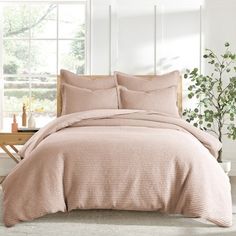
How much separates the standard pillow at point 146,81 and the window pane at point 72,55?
0.73 meters

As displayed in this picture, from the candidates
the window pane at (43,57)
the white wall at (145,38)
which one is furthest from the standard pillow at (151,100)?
the window pane at (43,57)

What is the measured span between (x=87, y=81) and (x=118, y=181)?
2.14 metres

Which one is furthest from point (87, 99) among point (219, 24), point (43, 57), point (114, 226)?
point (114, 226)

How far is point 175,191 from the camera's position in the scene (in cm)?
405

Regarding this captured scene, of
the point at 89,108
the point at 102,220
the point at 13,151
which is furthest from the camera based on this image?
the point at 13,151

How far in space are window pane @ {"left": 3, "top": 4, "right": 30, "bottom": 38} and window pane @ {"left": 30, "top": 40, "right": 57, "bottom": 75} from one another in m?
0.22

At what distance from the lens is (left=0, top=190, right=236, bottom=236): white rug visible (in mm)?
3822

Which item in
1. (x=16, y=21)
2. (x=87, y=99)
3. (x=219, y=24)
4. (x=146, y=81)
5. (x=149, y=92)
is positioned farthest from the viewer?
(x=16, y=21)

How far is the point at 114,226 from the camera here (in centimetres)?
400

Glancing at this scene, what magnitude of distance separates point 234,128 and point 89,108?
151cm

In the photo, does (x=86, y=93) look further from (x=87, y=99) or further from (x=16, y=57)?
(x=16, y=57)

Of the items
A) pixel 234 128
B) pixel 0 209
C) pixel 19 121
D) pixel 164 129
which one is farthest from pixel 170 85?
pixel 0 209

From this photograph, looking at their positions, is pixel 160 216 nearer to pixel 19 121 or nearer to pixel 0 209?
pixel 0 209

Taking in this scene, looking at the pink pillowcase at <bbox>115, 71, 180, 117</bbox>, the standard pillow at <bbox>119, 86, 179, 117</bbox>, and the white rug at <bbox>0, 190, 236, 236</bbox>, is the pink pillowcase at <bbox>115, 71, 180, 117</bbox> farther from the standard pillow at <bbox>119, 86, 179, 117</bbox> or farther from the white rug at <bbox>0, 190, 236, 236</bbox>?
the white rug at <bbox>0, 190, 236, 236</bbox>
